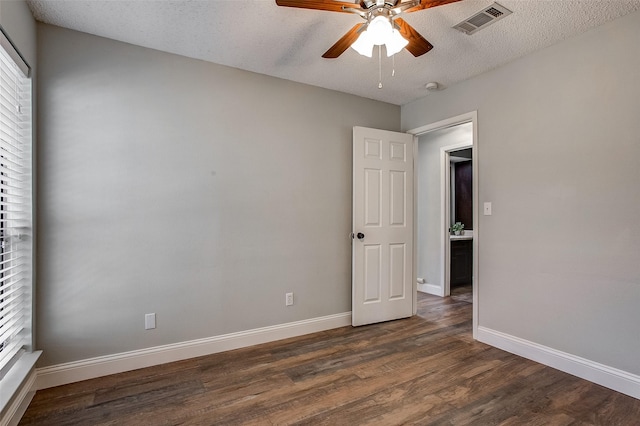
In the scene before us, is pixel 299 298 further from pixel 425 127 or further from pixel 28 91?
pixel 28 91

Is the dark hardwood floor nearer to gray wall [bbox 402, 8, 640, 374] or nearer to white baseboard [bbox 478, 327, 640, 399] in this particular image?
white baseboard [bbox 478, 327, 640, 399]

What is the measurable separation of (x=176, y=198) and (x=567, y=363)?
333 centimetres

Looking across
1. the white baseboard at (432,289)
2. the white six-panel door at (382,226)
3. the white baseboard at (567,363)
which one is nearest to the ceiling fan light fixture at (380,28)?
the white six-panel door at (382,226)

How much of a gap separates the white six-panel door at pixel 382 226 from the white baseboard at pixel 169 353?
0.46 meters

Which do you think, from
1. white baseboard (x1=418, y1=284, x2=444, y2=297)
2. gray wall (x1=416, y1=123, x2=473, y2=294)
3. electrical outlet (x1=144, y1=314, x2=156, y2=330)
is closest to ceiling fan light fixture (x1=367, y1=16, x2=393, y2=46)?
electrical outlet (x1=144, y1=314, x2=156, y2=330)

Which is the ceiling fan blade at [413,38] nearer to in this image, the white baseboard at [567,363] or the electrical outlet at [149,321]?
the white baseboard at [567,363]

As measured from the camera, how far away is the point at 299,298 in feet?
10.7

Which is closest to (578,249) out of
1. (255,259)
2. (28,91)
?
(255,259)

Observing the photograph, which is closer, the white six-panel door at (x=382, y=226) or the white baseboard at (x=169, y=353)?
the white baseboard at (x=169, y=353)

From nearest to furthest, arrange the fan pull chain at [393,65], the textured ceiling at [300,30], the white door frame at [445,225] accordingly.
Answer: the textured ceiling at [300,30], the fan pull chain at [393,65], the white door frame at [445,225]

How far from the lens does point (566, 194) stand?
8.25ft

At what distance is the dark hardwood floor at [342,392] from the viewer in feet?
6.33

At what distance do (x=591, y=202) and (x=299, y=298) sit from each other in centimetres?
255

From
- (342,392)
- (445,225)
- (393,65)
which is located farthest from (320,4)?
(445,225)
